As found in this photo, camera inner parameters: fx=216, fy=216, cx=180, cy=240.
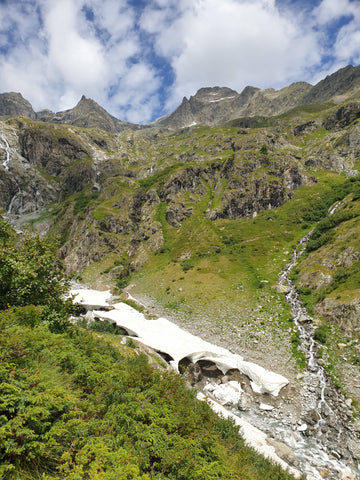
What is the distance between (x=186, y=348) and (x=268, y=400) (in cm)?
1023

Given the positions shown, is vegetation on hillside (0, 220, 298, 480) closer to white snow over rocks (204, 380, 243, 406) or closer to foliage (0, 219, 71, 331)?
foliage (0, 219, 71, 331)

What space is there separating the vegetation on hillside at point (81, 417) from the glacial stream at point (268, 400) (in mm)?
3577

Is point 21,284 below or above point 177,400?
above

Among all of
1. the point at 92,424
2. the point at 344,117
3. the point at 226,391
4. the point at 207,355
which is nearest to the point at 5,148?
the point at 207,355

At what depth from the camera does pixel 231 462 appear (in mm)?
8836

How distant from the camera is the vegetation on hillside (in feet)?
17.4

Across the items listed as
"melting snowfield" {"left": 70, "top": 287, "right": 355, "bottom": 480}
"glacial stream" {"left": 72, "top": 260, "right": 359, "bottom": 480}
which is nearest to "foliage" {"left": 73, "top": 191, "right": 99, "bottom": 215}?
"melting snowfield" {"left": 70, "top": 287, "right": 355, "bottom": 480}

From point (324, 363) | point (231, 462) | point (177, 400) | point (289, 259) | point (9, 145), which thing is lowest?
point (324, 363)

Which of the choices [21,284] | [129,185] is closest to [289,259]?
[21,284]

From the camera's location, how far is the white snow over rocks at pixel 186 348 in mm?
22500

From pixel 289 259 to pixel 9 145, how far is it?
215490 millimetres

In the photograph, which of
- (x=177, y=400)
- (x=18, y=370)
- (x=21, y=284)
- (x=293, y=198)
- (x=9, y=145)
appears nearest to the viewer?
(x=18, y=370)

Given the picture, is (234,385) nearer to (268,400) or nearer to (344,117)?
(268,400)

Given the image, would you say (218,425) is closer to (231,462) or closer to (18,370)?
(231,462)
